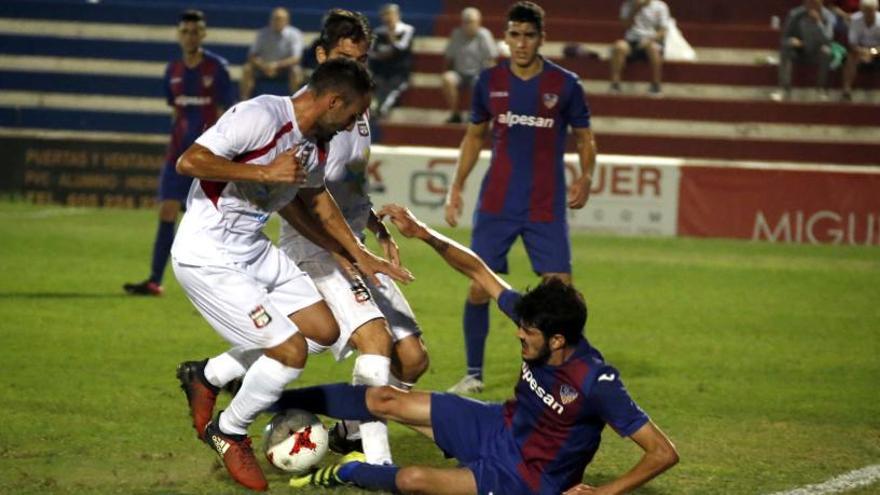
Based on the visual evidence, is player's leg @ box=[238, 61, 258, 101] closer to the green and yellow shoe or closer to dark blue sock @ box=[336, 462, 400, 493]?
the green and yellow shoe

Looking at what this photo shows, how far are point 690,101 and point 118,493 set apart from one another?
61.8ft

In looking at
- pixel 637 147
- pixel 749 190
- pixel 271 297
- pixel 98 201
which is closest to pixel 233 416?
pixel 271 297

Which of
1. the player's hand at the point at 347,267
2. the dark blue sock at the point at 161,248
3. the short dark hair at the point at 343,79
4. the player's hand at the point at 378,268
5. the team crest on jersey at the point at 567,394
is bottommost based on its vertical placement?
the dark blue sock at the point at 161,248

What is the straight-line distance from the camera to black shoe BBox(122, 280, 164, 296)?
1390cm

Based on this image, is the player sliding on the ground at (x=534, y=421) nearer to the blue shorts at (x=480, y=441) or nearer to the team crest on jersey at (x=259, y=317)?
the blue shorts at (x=480, y=441)

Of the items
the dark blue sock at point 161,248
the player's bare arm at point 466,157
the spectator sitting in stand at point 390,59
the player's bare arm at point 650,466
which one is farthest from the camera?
the spectator sitting in stand at point 390,59

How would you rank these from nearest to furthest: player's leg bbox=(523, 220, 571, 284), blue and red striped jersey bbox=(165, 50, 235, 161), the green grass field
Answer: the green grass field → player's leg bbox=(523, 220, 571, 284) → blue and red striped jersey bbox=(165, 50, 235, 161)

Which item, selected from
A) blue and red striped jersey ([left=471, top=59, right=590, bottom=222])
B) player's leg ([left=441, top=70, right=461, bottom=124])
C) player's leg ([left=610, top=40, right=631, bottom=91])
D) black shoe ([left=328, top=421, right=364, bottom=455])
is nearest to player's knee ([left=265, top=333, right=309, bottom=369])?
black shoe ([left=328, top=421, right=364, bottom=455])

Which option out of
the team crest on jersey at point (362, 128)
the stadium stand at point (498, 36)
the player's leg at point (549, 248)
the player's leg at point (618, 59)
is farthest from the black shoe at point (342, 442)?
the player's leg at point (618, 59)

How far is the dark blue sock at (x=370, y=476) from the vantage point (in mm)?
6805

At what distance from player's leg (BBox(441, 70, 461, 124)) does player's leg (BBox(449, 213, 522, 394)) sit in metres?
13.9

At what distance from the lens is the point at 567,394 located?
6.43m

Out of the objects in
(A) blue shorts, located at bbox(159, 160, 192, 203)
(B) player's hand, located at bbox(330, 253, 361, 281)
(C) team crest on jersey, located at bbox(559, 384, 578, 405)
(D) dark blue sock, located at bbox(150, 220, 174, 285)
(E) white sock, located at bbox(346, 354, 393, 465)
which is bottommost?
(D) dark blue sock, located at bbox(150, 220, 174, 285)

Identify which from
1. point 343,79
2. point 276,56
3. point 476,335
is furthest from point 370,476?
point 276,56
